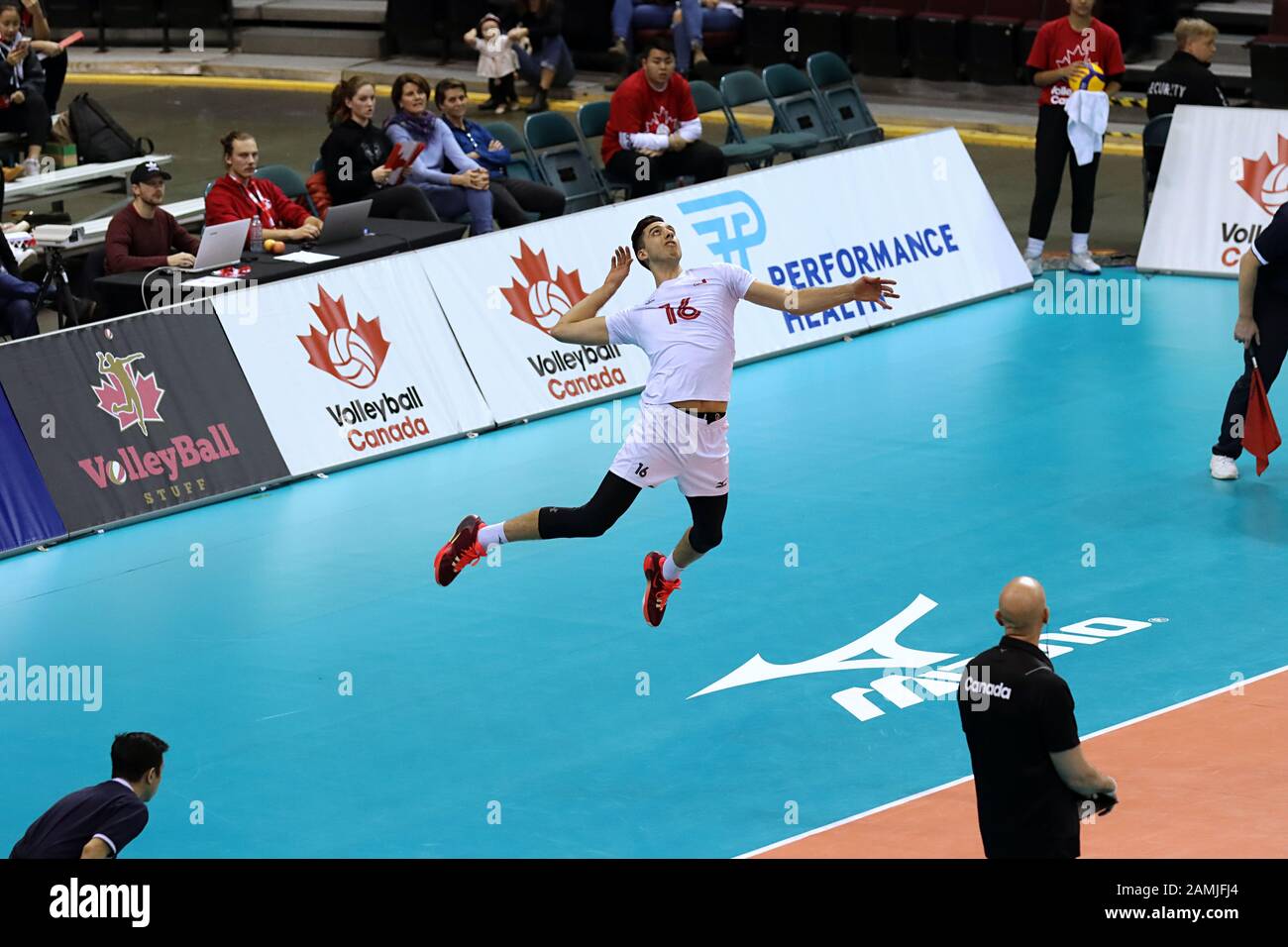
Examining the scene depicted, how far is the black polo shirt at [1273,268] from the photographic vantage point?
1301 cm

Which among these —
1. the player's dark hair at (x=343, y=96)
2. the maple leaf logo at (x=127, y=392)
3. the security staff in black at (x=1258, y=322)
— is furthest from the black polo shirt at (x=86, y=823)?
the player's dark hair at (x=343, y=96)

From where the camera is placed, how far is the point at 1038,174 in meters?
19.5

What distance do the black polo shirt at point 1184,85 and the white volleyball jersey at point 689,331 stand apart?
10.1 metres

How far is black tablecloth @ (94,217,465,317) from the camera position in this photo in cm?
1543

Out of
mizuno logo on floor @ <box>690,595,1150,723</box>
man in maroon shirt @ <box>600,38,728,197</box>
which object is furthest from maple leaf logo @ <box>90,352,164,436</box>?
man in maroon shirt @ <box>600,38,728,197</box>

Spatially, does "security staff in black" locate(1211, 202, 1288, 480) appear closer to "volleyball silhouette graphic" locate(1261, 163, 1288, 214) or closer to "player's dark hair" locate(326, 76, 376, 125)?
"volleyball silhouette graphic" locate(1261, 163, 1288, 214)

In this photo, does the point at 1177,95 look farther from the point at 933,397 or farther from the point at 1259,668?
the point at 1259,668

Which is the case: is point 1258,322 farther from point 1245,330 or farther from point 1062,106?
point 1062,106

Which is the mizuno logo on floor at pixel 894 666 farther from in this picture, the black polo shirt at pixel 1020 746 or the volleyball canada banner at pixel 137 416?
the volleyball canada banner at pixel 137 416

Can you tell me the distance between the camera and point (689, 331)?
35.8 ft

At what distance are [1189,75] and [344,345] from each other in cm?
918

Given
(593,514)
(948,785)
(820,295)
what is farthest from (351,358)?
(948,785)
